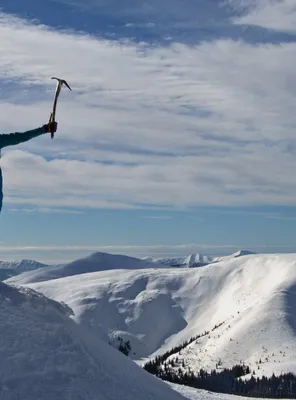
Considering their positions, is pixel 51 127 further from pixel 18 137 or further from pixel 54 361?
pixel 54 361

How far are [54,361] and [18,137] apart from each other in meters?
6.06

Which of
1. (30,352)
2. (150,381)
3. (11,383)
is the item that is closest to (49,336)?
(30,352)

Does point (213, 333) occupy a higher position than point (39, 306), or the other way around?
point (39, 306)

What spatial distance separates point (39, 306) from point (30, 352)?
2.26 meters

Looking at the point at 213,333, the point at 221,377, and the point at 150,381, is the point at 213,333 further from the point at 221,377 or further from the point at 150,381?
the point at 150,381

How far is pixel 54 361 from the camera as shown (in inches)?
539

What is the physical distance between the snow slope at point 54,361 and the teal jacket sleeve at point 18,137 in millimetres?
3987

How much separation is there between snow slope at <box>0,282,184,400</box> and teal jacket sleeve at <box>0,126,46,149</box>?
13.1 feet

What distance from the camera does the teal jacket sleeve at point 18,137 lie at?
1563 cm

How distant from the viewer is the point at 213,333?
593 feet

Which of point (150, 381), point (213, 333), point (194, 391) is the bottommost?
point (213, 333)

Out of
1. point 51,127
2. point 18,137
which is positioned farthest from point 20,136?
point 51,127

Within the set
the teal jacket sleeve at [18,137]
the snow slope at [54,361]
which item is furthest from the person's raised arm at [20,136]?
the snow slope at [54,361]

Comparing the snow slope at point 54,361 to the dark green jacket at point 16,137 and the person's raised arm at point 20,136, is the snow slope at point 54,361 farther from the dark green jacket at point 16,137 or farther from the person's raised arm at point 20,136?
the person's raised arm at point 20,136
